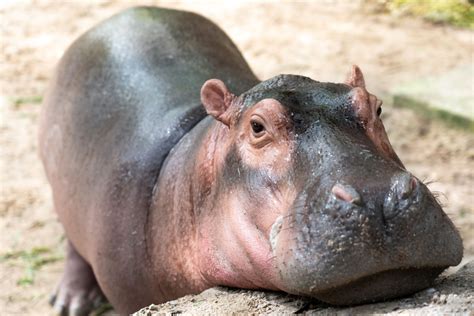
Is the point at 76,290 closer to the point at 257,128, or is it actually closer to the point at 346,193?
the point at 257,128

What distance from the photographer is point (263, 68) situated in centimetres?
678

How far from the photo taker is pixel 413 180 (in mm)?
2025

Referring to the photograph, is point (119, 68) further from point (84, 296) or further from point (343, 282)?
point (343, 282)

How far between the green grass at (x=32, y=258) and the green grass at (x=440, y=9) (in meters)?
4.77

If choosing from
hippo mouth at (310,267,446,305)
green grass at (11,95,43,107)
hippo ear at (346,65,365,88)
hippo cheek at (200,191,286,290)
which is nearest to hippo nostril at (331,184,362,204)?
hippo mouth at (310,267,446,305)

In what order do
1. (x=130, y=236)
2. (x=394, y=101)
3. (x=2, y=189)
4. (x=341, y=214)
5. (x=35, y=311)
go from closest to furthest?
(x=341, y=214)
(x=130, y=236)
(x=35, y=311)
(x=2, y=189)
(x=394, y=101)

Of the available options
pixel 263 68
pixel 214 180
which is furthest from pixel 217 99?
pixel 263 68

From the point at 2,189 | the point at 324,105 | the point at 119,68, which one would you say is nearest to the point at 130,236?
the point at 119,68

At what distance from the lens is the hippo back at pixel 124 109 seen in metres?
3.38

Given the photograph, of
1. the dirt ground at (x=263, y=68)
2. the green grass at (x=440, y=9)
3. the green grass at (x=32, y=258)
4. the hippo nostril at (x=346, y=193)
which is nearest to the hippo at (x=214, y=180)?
the hippo nostril at (x=346, y=193)

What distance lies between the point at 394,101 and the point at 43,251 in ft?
9.25

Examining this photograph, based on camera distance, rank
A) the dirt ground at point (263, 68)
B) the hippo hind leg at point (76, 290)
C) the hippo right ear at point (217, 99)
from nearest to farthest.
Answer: the hippo right ear at point (217, 99) → the hippo hind leg at point (76, 290) → the dirt ground at point (263, 68)

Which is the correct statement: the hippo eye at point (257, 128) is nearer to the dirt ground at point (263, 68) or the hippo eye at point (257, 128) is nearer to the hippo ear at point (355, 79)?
the hippo ear at point (355, 79)

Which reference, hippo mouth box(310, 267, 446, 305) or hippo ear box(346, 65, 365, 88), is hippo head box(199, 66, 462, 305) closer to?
hippo mouth box(310, 267, 446, 305)
